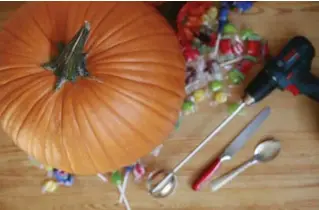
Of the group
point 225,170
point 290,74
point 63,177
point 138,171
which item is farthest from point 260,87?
point 63,177

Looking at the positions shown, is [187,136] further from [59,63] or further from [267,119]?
[59,63]

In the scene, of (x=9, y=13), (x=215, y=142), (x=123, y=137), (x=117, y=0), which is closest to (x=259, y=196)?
(x=215, y=142)

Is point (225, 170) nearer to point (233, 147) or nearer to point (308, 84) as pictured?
point (233, 147)

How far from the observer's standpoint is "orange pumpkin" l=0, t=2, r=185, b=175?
798 mm

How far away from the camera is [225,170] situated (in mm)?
997

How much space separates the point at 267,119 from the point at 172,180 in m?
0.22

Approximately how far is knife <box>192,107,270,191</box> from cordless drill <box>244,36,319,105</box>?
0.14ft

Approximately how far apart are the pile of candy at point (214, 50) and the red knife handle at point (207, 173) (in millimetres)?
113

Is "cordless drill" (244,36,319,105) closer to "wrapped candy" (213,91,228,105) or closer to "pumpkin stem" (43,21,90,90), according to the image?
"wrapped candy" (213,91,228,105)

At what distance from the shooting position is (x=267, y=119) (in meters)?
1.00

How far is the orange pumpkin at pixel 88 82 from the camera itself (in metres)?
0.80

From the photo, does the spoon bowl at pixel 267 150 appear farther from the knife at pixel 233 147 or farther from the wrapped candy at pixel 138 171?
the wrapped candy at pixel 138 171

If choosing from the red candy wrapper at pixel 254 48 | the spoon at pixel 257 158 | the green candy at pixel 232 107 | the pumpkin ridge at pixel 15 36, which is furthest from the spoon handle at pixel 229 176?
the pumpkin ridge at pixel 15 36

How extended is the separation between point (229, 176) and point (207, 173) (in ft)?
0.15
